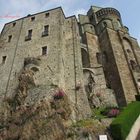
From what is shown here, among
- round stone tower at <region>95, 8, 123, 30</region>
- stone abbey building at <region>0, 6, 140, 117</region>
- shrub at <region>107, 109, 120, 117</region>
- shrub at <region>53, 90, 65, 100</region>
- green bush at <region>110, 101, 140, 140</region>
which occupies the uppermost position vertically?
round stone tower at <region>95, 8, 123, 30</region>

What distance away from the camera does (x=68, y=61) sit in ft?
94.7

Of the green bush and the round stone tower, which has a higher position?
the round stone tower

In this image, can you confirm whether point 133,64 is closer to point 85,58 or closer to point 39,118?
point 85,58

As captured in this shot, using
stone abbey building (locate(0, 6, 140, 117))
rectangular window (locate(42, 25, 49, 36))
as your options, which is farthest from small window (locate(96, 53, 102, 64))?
rectangular window (locate(42, 25, 49, 36))

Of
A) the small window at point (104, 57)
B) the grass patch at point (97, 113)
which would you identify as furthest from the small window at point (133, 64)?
the grass patch at point (97, 113)

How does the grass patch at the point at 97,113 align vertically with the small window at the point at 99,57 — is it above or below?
below

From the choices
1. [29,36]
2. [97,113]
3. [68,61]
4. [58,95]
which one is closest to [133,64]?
[68,61]

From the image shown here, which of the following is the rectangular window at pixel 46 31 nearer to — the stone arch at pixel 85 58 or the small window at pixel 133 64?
the stone arch at pixel 85 58

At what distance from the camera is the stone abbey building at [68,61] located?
84.4ft

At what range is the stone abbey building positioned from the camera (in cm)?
2572

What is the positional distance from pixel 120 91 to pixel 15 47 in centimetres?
1410

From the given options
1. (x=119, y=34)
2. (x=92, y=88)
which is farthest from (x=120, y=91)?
(x=119, y=34)

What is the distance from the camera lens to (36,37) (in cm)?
3073

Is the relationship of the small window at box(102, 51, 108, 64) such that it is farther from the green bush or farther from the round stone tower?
the green bush
